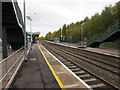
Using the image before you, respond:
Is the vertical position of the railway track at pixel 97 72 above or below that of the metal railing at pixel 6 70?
below

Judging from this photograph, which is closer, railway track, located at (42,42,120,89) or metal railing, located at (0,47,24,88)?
metal railing, located at (0,47,24,88)

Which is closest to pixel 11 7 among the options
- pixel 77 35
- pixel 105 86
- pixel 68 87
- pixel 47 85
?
pixel 47 85

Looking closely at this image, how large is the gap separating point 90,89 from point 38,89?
2481 millimetres

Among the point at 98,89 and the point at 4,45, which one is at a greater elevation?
the point at 4,45

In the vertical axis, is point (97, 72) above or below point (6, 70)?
below

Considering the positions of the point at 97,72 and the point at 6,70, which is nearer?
the point at 6,70

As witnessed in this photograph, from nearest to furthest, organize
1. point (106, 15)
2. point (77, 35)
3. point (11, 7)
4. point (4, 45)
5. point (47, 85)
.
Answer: point (47, 85) < point (11, 7) < point (4, 45) < point (106, 15) < point (77, 35)

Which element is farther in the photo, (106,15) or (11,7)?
(106,15)

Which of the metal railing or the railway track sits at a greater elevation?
the metal railing

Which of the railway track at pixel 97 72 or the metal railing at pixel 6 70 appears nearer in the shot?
the metal railing at pixel 6 70

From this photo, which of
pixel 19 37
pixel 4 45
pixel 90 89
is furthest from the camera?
pixel 19 37

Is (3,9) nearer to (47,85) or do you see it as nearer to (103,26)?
(47,85)

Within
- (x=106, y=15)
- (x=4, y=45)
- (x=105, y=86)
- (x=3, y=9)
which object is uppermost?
(x=106, y=15)

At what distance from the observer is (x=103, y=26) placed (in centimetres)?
3441
